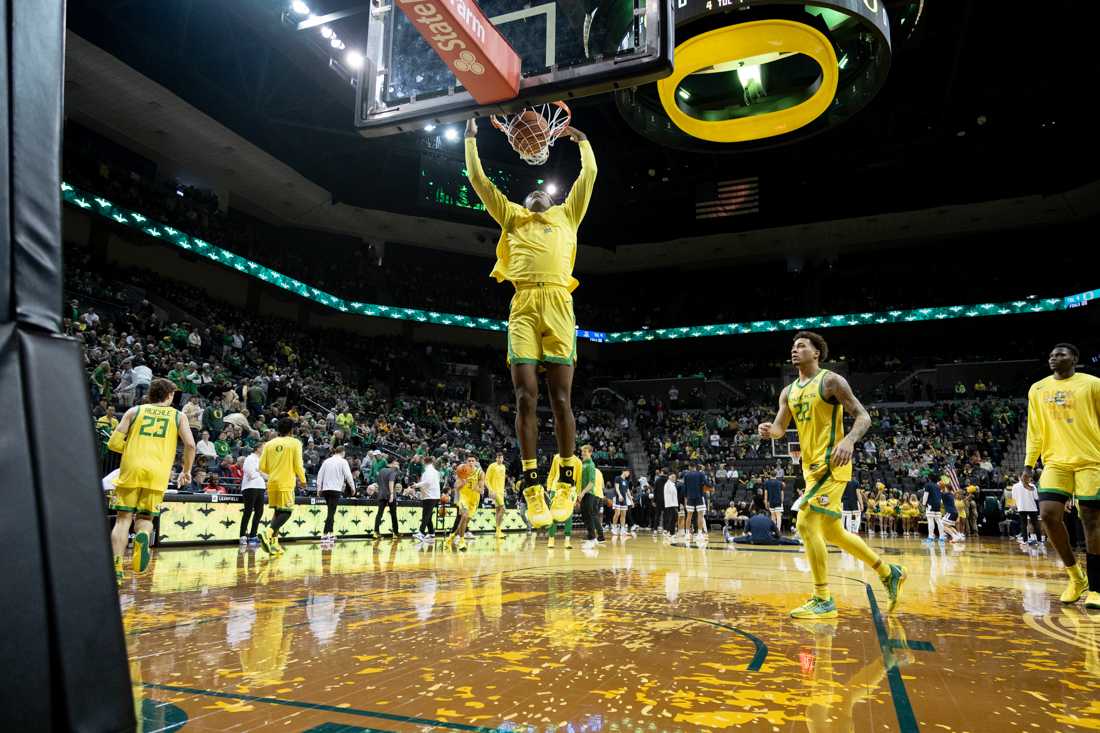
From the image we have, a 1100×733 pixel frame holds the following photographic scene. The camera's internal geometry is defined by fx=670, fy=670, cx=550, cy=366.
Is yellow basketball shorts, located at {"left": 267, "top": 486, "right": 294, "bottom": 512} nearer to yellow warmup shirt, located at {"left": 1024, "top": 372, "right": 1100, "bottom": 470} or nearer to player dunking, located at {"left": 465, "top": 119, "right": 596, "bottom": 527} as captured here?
player dunking, located at {"left": 465, "top": 119, "right": 596, "bottom": 527}

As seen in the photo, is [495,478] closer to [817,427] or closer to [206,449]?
[206,449]

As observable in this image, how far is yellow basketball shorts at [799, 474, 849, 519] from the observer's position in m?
4.51

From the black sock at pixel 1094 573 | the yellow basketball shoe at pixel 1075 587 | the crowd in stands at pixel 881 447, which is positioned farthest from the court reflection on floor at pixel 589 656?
the crowd in stands at pixel 881 447

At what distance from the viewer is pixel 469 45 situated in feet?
13.7

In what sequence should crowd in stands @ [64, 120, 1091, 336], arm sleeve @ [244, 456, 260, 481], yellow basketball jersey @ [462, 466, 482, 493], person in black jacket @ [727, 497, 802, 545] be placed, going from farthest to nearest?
crowd in stands @ [64, 120, 1091, 336] → person in black jacket @ [727, 497, 802, 545] → yellow basketball jersey @ [462, 466, 482, 493] → arm sleeve @ [244, 456, 260, 481]

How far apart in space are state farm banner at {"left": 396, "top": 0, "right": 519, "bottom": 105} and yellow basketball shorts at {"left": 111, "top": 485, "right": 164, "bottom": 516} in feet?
14.7

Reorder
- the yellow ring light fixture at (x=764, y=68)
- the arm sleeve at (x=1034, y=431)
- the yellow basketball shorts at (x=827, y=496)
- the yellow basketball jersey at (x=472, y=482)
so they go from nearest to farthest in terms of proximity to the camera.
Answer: the yellow basketball shorts at (x=827, y=496)
the arm sleeve at (x=1034, y=431)
the yellow ring light fixture at (x=764, y=68)
the yellow basketball jersey at (x=472, y=482)

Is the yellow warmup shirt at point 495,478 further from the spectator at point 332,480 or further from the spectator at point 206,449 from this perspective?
the spectator at point 206,449

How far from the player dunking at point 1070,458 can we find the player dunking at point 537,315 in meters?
3.70

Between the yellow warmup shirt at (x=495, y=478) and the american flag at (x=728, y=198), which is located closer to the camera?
the yellow warmup shirt at (x=495, y=478)

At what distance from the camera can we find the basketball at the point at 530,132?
5.14m

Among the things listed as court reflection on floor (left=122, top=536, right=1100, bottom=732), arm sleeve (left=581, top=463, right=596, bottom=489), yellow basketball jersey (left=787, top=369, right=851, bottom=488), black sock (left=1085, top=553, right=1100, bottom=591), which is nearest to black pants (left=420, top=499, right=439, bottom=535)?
arm sleeve (left=581, top=463, right=596, bottom=489)

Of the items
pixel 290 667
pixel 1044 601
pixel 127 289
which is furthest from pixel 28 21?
pixel 127 289

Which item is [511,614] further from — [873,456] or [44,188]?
[873,456]
